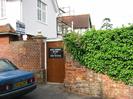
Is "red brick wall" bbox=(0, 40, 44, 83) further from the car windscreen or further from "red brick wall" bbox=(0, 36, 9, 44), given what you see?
the car windscreen

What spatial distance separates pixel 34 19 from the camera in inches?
683

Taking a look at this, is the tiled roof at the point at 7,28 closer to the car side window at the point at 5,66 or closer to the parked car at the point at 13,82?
the car side window at the point at 5,66

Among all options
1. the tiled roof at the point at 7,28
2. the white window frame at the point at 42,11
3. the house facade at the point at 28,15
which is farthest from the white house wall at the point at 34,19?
the tiled roof at the point at 7,28

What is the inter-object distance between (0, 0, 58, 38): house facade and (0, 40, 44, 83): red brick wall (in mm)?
2253

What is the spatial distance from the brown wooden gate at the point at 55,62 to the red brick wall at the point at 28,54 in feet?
1.31

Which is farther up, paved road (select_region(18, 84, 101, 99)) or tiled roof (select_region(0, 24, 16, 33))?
tiled roof (select_region(0, 24, 16, 33))

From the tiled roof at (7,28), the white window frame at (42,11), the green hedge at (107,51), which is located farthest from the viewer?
the white window frame at (42,11)

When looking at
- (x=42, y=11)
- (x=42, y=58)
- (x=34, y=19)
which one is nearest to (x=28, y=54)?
(x=42, y=58)

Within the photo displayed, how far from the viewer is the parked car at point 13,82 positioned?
23.6 feet

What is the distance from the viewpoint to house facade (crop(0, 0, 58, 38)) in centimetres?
1520

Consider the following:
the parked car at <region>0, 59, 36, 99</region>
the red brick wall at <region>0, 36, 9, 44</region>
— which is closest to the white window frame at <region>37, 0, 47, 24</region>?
the red brick wall at <region>0, 36, 9, 44</region>

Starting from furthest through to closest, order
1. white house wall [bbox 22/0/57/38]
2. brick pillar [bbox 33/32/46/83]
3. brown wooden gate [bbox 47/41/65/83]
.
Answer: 1. white house wall [bbox 22/0/57/38]
2. brick pillar [bbox 33/32/46/83]
3. brown wooden gate [bbox 47/41/65/83]

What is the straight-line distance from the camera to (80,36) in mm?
9172


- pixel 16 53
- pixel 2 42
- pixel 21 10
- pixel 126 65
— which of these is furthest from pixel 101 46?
pixel 21 10
